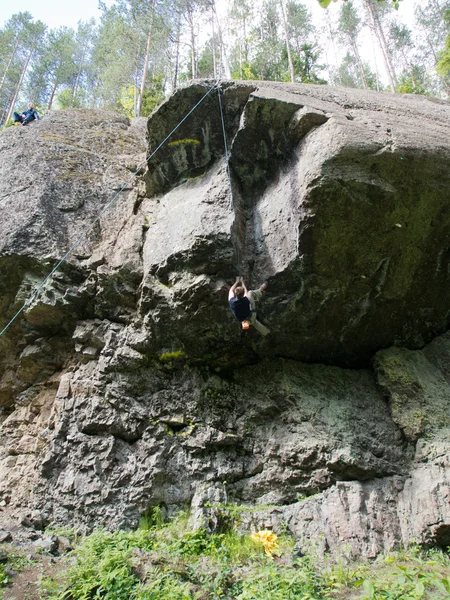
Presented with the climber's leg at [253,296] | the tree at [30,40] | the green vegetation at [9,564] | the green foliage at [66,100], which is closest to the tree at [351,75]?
the green foliage at [66,100]

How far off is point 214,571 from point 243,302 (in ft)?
10.8

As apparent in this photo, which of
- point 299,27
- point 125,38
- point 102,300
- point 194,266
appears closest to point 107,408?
point 102,300

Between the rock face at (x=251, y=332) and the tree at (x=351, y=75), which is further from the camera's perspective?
the tree at (x=351, y=75)

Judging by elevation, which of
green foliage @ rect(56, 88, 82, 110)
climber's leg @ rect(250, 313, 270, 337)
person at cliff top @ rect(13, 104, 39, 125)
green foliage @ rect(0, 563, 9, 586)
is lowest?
green foliage @ rect(0, 563, 9, 586)

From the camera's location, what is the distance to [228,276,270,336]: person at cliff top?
5777 millimetres

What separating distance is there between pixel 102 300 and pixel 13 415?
252 centimetres

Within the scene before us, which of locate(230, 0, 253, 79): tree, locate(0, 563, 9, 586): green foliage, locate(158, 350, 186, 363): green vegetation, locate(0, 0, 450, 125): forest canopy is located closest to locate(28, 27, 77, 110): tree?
locate(0, 0, 450, 125): forest canopy

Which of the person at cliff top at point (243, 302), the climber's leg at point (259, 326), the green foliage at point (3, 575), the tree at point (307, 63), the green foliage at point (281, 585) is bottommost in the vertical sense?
the green foliage at point (281, 585)

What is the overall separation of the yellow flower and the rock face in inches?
12.9

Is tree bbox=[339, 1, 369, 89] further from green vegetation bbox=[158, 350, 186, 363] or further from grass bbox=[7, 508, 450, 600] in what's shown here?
grass bbox=[7, 508, 450, 600]

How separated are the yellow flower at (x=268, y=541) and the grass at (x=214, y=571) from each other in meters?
0.07

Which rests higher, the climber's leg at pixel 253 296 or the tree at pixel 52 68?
the tree at pixel 52 68

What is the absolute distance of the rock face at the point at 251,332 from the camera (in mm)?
5906

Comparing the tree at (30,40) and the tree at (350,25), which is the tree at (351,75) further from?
the tree at (30,40)
